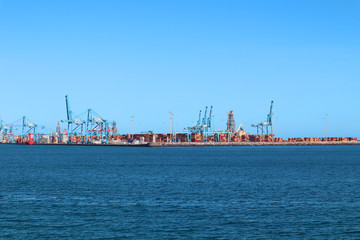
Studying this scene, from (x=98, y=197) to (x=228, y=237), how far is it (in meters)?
16.5

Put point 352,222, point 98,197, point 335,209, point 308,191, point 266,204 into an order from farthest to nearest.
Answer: point 308,191 → point 98,197 → point 266,204 → point 335,209 → point 352,222

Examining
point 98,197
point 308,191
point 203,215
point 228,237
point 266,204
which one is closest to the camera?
point 228,237

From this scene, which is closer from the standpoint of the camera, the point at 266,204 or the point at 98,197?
the point at 266,204

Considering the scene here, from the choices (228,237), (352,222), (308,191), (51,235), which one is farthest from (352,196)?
(51,235)

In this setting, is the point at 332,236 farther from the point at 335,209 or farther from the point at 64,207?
the point at 64,207

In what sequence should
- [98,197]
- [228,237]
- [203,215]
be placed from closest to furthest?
[228,237] → [203,215] → [98,197]

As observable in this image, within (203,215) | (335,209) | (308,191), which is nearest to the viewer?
(203,215)

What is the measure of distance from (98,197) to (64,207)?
5.34 meters

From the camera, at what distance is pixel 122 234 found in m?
24.5

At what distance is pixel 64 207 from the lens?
3256cm

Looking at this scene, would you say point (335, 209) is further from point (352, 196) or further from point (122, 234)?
point (122, 234)

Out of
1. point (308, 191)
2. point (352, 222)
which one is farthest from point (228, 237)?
point (308, 191)

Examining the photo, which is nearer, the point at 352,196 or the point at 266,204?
the point at 266,204

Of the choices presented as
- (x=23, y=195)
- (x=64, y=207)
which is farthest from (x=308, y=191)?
(x=23, y=195)
